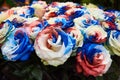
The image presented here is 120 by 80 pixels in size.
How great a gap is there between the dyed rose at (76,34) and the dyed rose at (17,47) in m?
0.12

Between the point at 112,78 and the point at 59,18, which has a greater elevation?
the point at 59,18

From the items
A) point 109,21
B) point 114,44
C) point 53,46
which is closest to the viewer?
point 53,46

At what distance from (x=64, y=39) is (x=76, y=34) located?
6 cm

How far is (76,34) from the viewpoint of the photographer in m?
1.03

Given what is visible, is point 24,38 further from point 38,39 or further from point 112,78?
point 112,78

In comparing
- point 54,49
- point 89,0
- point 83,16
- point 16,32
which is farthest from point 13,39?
point 89,0

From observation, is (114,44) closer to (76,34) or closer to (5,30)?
(76,34)

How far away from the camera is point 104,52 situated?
3.37 feet

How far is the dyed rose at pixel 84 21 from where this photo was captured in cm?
110

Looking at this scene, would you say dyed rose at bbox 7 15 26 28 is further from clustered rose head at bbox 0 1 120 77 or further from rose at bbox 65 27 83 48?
rose at bbox 65 27 83 48

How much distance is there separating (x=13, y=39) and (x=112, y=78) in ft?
1.07

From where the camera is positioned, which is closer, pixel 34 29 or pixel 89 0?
pixel 34 29

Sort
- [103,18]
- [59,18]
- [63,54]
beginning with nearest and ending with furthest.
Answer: [63,54] → [59,18] → [103,18]

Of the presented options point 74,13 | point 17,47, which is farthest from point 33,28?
point 74,13
